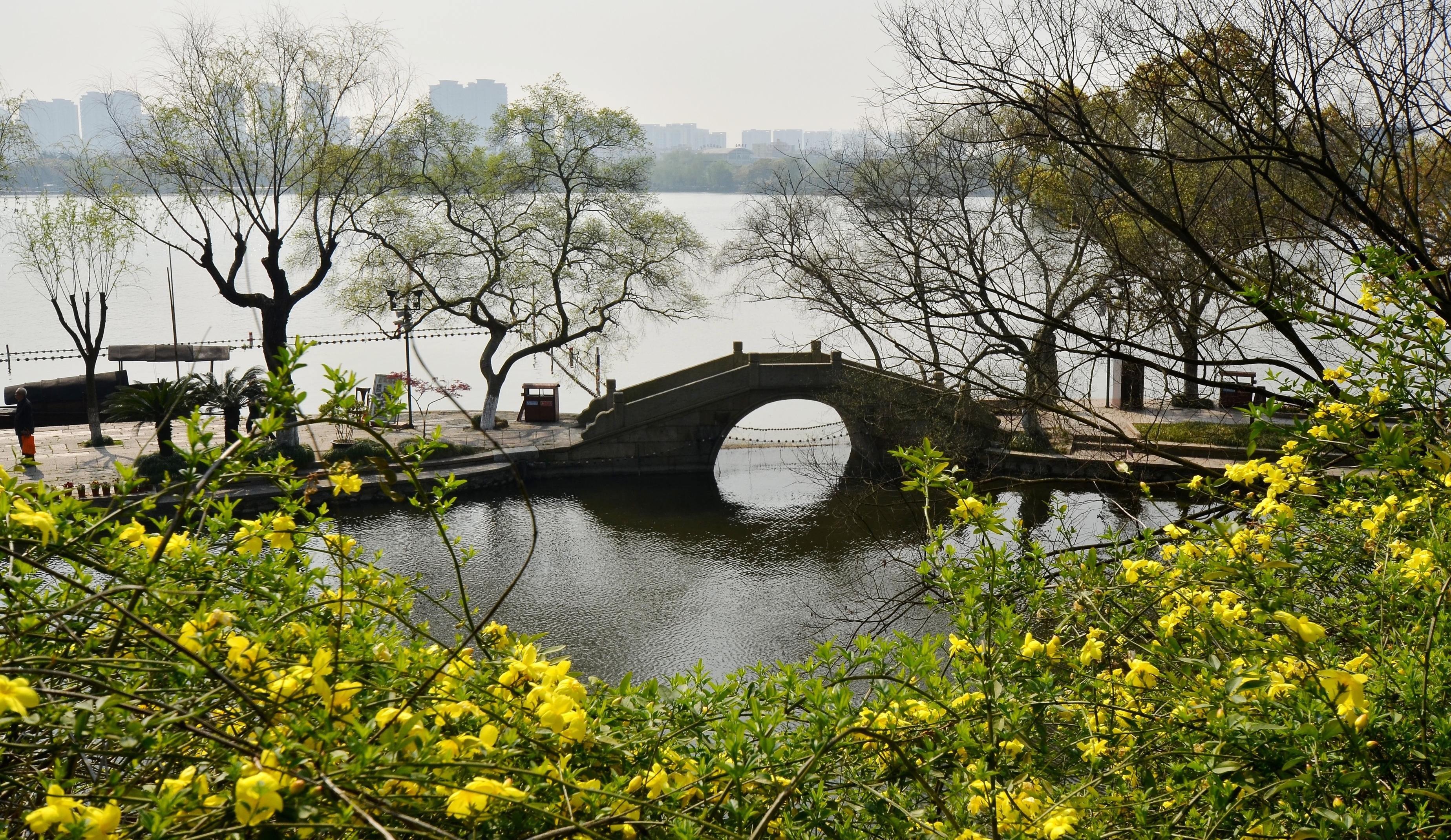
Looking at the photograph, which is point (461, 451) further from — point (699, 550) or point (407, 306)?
point (699, 550)

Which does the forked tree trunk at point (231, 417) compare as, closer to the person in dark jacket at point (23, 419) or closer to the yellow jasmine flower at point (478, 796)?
the person in dark jacket at point (23, 419)

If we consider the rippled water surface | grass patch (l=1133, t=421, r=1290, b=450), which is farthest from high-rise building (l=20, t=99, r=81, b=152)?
grass patch (l=1133, t=421, r=1290, b=450)

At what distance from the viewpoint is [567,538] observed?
1666cm

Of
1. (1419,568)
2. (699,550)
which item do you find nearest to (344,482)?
(1419,568)

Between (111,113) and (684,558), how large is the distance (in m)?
13.7

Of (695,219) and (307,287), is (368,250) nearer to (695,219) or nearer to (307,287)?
(307,287)

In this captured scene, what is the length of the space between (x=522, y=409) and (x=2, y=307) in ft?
90.6

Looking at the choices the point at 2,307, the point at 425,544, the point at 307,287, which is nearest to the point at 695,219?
the point at 2,307

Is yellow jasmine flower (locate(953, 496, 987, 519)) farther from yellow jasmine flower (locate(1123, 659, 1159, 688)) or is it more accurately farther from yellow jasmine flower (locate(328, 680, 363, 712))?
yellow jasmine flower (locate(328, 680, 363, 712))

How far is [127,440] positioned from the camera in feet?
67.2

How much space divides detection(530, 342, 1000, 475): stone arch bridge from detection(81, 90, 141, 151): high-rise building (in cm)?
989

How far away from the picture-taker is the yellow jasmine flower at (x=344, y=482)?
237 cm

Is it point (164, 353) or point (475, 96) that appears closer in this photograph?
point (164, 353)

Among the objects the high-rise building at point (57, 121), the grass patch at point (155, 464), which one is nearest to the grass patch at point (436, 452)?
the grass patch at point (155, 464)
